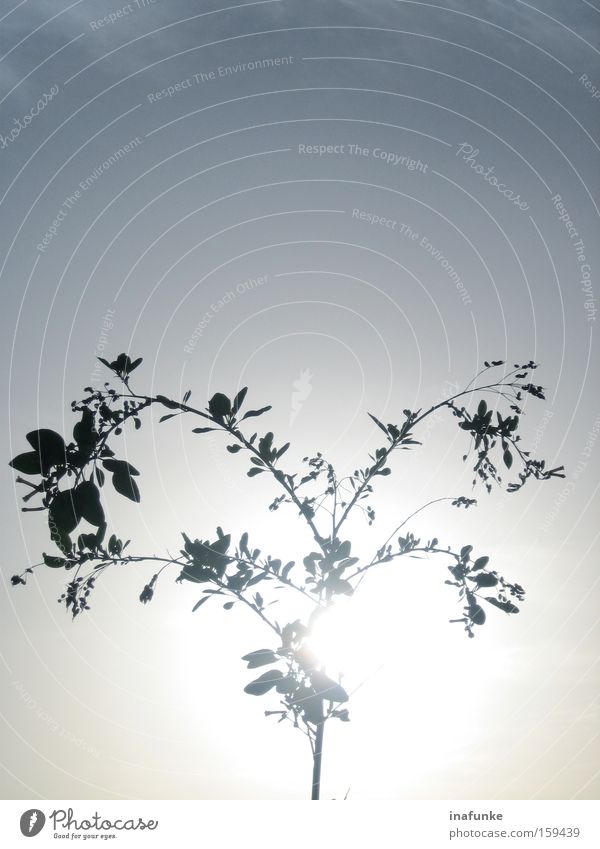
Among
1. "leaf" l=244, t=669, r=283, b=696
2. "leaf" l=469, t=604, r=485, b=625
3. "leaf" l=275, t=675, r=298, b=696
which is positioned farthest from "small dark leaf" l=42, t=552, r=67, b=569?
"leaf" l=469, t=604, r=485, b=625

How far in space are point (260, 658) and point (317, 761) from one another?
529 mm

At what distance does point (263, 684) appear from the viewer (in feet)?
10.2

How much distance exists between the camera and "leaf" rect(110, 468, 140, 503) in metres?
2.38

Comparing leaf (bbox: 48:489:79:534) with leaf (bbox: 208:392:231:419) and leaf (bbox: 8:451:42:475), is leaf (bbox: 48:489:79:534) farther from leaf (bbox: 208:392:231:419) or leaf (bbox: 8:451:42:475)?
leaf (bbox: 208:392:231:419)

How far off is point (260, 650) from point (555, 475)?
1.63 metres

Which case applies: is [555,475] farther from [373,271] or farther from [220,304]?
[220,304]

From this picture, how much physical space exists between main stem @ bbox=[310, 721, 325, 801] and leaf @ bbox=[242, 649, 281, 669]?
1.15 ft

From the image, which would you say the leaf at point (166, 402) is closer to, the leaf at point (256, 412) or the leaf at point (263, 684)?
the leaf at point (256, 412)

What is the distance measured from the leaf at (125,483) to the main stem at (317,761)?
4.78ft

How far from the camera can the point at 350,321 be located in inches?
Answer: 221

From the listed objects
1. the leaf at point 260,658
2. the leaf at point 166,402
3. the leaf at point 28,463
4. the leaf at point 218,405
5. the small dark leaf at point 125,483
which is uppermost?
the leaf at point 218,405

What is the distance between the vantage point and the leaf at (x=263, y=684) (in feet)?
10.2

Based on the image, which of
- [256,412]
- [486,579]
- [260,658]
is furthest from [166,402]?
[486,579]

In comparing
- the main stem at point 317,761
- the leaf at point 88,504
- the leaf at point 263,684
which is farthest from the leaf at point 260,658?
the leaf at point 88,504
